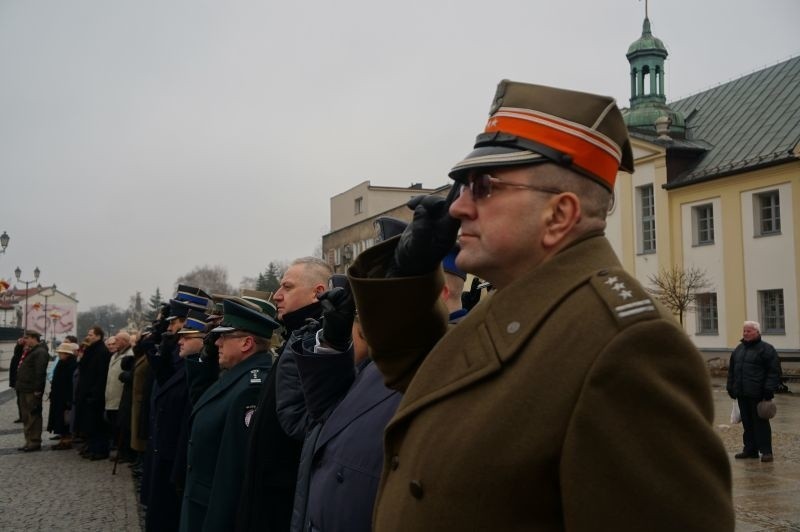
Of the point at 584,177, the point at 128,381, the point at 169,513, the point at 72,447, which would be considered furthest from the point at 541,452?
the point at 72,447

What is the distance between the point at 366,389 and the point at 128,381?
9185 mm

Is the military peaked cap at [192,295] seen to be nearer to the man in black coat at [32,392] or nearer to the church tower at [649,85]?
the man in black coat at [32,392]

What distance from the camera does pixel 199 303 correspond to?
8430 mm

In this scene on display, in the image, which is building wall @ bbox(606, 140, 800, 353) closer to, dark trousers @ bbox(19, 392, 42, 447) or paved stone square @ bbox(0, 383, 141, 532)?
dark trousers @ bbox(19, 392, 42, 447)

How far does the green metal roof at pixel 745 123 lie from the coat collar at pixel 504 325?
101 ft

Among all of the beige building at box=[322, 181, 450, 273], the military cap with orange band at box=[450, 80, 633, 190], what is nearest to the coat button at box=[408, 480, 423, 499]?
the military cap with orange band at box=[450, 80, 633, 190]

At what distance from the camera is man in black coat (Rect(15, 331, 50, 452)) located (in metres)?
14.0

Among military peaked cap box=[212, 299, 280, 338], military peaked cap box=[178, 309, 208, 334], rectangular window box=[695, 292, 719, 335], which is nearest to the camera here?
military peaked cap box=[212, 299, 280, 338]

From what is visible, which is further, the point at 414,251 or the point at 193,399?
the point at 193,399

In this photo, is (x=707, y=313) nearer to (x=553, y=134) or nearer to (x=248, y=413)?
(x=248, y=413)

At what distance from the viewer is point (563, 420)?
162 cm

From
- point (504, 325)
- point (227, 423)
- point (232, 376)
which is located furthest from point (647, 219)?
point (504, 325)

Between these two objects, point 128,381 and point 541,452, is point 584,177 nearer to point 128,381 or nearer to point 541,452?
point 541,452

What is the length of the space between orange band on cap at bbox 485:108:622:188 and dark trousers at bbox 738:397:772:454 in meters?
10.7
